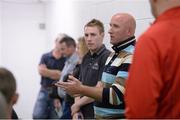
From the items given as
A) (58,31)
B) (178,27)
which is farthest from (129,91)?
(58,31)

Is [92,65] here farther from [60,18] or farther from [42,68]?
[60,18]

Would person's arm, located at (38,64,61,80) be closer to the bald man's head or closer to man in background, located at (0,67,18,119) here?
the bald man's head

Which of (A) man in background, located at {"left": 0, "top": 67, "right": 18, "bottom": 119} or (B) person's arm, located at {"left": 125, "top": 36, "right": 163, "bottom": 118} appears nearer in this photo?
(B) person's arm, located at {"left": 125, "top": 36, "right": 163, "bottom": 118}

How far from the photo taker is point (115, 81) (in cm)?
218

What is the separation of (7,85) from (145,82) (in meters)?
0.55

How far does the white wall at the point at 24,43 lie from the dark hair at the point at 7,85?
4.80 meters

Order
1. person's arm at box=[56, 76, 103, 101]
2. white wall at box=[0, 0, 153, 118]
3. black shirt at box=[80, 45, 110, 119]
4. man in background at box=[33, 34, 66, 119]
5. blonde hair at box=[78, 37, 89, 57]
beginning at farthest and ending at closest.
→ white wall at box=[0, 0, 153, 118] < man in background at box=[33, 34, 66, 119] < blonde hair at box=[78, 37, 89, 57] < black shirt at box=[80, 45, 110, 119] < person's arm at box=[56, 76, 103, 101]

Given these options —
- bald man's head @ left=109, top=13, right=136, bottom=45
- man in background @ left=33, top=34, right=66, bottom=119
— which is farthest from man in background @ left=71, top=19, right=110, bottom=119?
man in background @ left=33, top=34, right=66, bottom=119

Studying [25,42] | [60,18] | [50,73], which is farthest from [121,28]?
[25,42]

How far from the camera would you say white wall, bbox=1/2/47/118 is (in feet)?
20.1

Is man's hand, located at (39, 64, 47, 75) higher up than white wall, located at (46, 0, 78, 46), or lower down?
lower down

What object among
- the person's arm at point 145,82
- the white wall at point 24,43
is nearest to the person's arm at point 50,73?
the white wall at point 24,43

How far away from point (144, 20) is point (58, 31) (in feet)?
8.53

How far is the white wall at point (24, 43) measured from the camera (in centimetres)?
611
